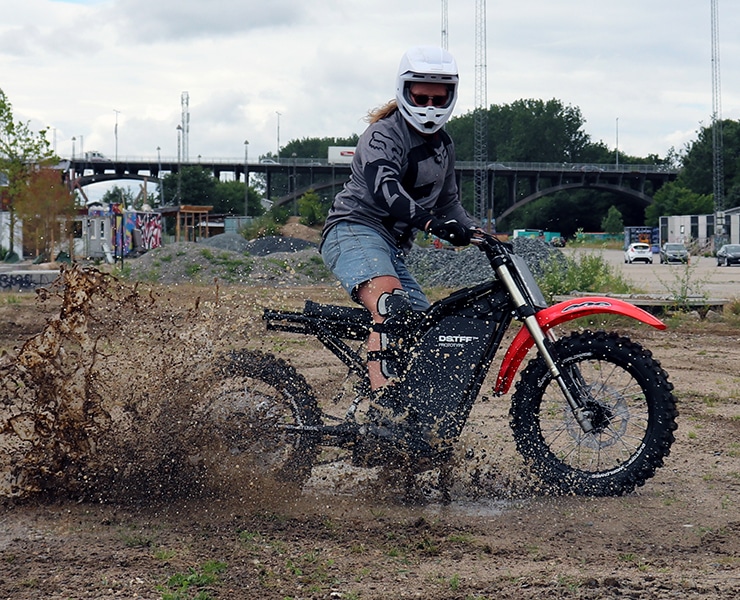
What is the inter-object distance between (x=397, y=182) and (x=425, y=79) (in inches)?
20.7

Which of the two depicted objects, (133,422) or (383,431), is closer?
(383,431)

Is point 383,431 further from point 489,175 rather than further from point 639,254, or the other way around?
point 489,175

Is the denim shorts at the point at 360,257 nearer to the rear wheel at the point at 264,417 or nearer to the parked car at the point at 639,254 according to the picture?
the rear wheel at the point at 264,417

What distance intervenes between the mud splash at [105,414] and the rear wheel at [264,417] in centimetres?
7

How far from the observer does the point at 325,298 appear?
2011cm

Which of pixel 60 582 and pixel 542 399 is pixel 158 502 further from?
pixel 542 399

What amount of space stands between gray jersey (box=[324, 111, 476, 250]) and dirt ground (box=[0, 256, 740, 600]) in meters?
0.76

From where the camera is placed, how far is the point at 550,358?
4.92 metres

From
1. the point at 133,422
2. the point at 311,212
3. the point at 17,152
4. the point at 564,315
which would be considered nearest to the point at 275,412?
the point at 133,422

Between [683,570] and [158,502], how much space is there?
2.41 meters

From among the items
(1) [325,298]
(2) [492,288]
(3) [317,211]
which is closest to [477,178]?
(3) [317,211]

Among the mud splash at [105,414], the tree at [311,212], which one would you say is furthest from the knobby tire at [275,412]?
the tree at [311,212]

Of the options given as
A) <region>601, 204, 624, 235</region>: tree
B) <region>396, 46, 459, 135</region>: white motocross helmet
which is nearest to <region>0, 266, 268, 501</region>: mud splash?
<region>396, 46, 459, 135</region>: white motocross helmet

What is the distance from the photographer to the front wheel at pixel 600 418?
191 inches
